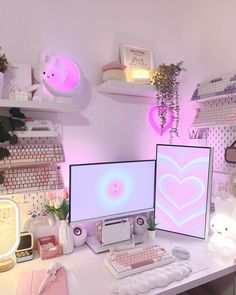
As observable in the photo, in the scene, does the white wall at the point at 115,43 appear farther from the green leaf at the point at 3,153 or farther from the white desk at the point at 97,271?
the white desk at the point at 97,271

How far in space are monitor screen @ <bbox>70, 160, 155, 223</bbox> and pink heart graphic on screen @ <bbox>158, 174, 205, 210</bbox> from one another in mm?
85

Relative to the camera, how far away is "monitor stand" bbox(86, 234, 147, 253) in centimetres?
137

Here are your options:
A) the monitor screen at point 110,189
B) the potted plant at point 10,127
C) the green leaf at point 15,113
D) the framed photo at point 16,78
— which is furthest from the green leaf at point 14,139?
the monitor screen at point 110,189

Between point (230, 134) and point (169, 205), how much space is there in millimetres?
594

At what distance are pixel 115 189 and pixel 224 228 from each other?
65cm

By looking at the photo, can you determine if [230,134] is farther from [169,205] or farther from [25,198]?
[25,198]

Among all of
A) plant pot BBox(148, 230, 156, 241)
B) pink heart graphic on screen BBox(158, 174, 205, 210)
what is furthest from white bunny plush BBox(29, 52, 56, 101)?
plant pot BBox(148, 230, 156, 241)

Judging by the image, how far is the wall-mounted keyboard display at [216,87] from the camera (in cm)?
144

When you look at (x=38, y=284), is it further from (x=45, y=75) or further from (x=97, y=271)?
(x=45, y=75)

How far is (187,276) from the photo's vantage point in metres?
1.11

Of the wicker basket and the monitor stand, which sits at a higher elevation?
the wicker basket

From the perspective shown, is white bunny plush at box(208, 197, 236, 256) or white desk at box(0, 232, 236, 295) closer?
white desk at box(0, 232, 236, 295)

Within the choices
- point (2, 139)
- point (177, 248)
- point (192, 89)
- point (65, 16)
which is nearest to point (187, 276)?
point (177, 248)

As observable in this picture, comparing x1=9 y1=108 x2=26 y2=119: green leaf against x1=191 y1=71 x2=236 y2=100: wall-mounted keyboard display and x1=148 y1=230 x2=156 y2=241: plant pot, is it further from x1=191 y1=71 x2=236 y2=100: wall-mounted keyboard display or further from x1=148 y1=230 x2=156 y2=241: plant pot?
x1=191 y1=71 x2=236 y2=100: wall-mounted keyboard display
